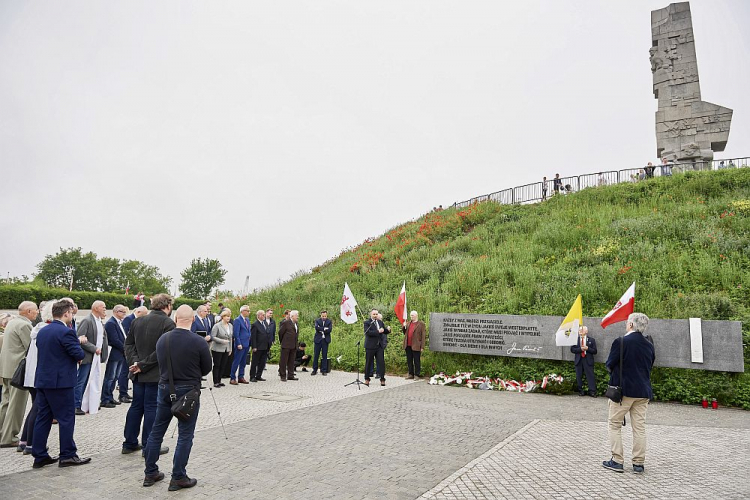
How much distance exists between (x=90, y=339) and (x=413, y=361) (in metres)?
8.74

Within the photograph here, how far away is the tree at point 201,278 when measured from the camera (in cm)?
6575

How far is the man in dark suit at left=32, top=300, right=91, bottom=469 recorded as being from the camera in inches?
224

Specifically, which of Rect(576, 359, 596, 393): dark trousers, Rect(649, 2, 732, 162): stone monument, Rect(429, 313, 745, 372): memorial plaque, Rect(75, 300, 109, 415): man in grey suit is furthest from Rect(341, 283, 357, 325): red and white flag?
Rect(649, 2, 732, 162): stone monument

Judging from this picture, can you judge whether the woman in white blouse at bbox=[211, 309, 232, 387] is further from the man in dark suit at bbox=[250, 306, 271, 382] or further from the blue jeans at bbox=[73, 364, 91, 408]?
the blue jeans at bbox=[73, 364, 91, 408]

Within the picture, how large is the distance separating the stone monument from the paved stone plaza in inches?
876

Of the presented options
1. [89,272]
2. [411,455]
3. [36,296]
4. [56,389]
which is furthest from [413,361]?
[89,272]

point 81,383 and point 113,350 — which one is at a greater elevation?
point 113,350

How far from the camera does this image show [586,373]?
11.7 meters

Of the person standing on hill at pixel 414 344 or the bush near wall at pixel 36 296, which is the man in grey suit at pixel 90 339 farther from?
the bush near wall at pixel 36 296

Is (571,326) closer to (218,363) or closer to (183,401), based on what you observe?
(183,401)

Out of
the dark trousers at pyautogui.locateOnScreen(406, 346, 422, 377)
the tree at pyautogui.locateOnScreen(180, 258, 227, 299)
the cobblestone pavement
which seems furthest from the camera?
the tree at pyautogui.locateOnScreen(180, 258, 227, 299)

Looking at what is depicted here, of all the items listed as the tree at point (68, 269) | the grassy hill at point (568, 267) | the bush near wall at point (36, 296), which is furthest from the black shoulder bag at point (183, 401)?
the tree at point (68, 269)

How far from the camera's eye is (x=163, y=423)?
530 cm

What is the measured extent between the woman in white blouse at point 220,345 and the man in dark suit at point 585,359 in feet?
29.8
